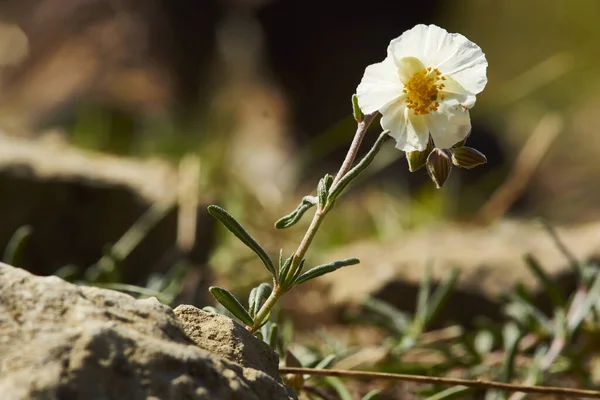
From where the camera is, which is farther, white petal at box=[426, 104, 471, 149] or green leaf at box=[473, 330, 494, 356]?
green leaf at box=[473, 330, 494, 356]

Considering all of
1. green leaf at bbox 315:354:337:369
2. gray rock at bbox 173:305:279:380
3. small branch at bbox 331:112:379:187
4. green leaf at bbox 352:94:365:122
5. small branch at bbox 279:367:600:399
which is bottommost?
Result: green leaf at bbox 315:354:337:369

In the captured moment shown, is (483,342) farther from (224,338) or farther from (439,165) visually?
(224,338)

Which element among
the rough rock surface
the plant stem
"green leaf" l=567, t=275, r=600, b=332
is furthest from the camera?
"green leaf" l=567, t=275, r=600, b=332

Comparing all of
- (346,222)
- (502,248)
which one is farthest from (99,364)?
(346,222)

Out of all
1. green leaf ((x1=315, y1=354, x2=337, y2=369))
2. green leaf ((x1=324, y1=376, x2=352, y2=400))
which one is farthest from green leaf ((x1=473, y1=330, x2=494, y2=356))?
green leaf ((x1=315, y1=354, x2=337, y2=369))

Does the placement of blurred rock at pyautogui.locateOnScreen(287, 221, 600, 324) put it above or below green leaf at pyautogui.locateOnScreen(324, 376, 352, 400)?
below

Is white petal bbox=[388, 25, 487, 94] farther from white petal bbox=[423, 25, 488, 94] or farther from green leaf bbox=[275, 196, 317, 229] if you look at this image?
green leaf bbox=[275, 196, 317, 229]

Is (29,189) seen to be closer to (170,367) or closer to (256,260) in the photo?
(256,260)

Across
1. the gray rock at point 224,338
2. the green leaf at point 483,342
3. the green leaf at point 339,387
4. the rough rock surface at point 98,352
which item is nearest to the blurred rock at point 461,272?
the green leaf at point 483,342
